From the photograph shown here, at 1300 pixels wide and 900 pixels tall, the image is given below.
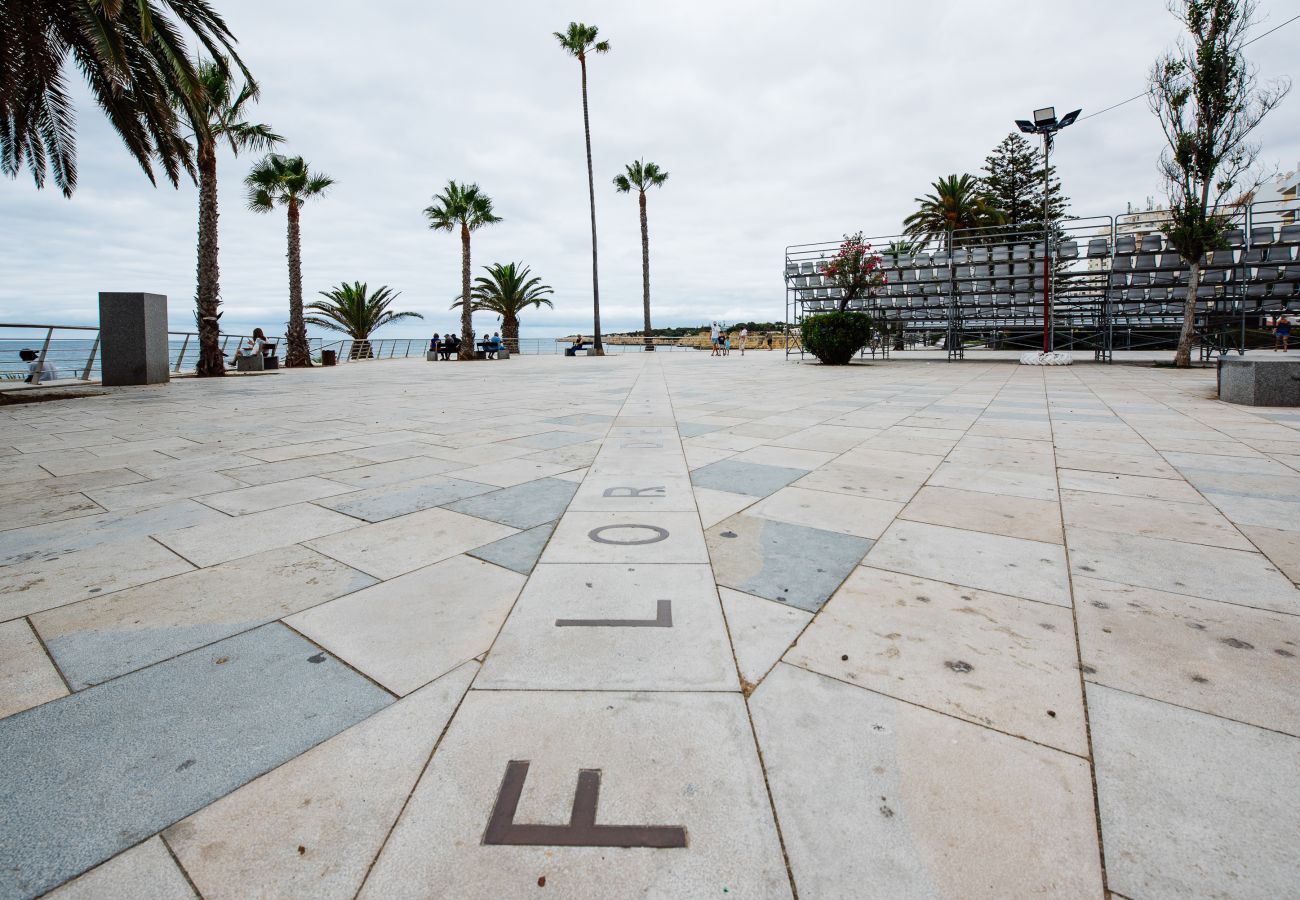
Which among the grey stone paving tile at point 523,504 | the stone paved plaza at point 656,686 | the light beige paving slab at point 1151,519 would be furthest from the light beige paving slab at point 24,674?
the light beige paving slab at point 1151,519

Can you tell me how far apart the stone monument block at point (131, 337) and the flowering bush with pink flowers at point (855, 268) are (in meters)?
17.9

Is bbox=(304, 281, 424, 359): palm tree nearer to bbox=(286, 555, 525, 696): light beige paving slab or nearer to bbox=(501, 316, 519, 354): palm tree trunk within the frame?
bbox=(501, 316, 519, 354): palm tree trunk

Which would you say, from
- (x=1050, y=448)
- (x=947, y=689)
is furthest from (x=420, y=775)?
(x=1050, y=448)

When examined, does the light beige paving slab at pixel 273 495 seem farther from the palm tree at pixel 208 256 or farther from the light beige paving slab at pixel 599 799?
the palm tree at pixel 208 256

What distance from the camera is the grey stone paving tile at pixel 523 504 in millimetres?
3652

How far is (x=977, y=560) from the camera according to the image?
2930 millimetres

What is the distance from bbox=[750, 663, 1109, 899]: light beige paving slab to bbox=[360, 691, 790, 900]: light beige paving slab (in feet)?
0.31

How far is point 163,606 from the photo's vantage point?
2.50 metres

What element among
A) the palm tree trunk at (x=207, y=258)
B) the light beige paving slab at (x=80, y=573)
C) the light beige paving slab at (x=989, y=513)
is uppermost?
the palm tree trunk at (x=207, y=258)

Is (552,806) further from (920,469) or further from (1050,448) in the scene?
(1050,448)

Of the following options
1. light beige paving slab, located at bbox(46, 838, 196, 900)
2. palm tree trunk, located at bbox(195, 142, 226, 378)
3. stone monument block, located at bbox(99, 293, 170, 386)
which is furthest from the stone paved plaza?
palm tree trunk, located at bbox(195, 142, 226, 378)

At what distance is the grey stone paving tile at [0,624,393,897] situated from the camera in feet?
4.50

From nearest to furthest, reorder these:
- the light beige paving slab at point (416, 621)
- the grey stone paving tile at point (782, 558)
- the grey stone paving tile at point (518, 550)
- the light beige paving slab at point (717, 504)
Answer: 1. the light beige paving slab at point (416, 621)
2. the grey stone paving tile at point (782, 558)
3. the grey stone paving tile at point (518, 550)
4. the light beige paving slab at point (717, 504)

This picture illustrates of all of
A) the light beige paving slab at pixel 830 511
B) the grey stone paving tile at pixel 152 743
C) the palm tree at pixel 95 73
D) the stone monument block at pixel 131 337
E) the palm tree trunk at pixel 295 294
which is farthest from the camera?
the palm tree trunk at pixel 295 294
